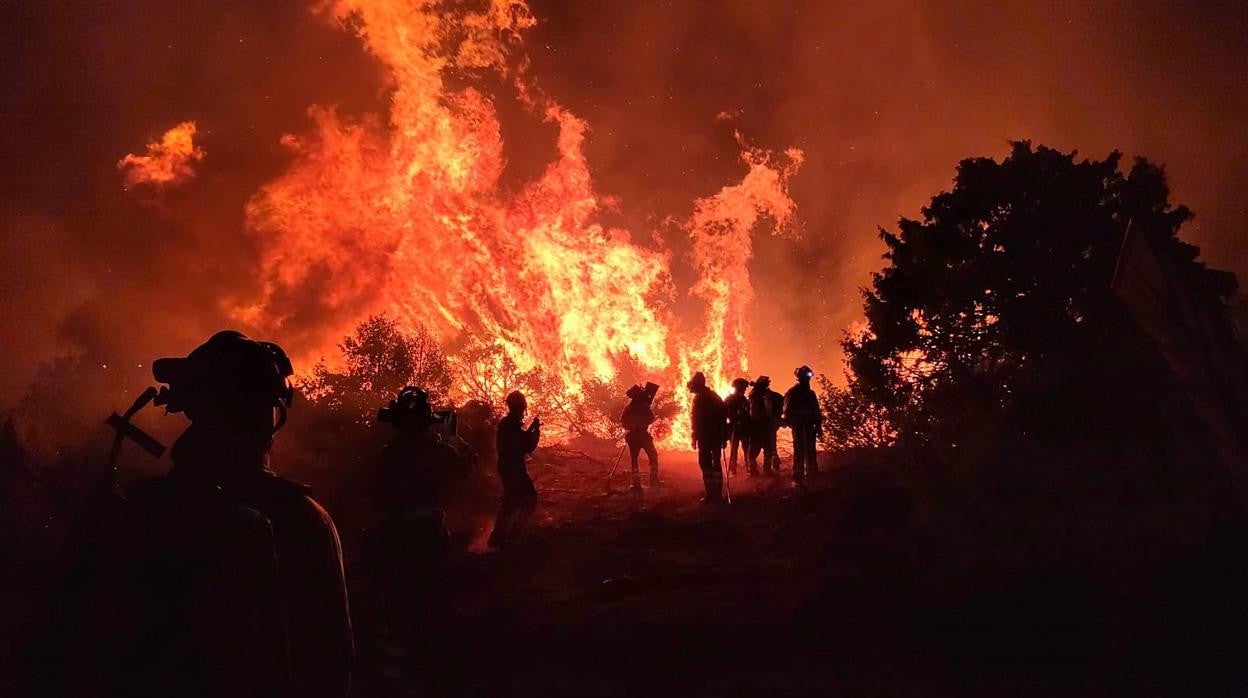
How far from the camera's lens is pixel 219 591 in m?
1.49

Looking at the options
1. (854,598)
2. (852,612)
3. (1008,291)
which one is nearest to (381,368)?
(854,598)

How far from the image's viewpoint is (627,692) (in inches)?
227

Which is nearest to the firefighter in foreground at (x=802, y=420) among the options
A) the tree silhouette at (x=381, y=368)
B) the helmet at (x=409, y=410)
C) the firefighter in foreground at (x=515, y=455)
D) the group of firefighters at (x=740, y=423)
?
the group of firefighters at (x=740, y=423)

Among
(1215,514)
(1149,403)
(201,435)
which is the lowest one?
(201,435)

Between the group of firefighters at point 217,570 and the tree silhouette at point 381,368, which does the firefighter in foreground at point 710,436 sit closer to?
the tree silhouette at point 381,368

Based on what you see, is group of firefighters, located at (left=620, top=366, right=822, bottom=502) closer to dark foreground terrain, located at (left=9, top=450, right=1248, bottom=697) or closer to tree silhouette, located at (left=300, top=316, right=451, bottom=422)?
dark foreground terrain, located at (left=9, top=450, right=1248, bottom=697)

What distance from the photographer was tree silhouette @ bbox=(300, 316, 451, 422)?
18.5m

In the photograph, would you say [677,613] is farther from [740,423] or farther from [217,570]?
[740,423]

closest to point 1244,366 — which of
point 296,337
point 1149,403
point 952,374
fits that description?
point 1149,403

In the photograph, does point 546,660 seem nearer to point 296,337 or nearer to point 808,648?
point 808,648

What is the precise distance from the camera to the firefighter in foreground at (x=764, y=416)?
1502 centimetres

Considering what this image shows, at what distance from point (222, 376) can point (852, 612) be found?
7.36 meters

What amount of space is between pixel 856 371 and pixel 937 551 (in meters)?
12.8

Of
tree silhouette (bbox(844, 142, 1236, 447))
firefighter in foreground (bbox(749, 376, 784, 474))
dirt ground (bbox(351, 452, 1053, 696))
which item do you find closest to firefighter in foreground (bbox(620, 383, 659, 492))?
dirt ground (bbox(351, 452, 1053, 696))
